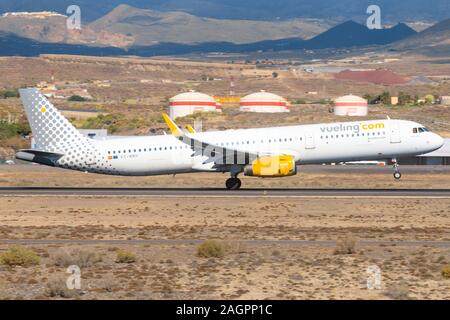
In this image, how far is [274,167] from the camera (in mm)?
63344

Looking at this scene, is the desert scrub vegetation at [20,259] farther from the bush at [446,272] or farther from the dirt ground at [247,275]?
the bush at [446,272]

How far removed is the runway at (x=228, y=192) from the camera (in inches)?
2443

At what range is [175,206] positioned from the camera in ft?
185

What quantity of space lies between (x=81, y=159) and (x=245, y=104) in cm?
10207

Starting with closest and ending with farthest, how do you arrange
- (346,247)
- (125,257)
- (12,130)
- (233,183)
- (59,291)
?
(59,291) → (125,257) → (346,247) → (233,183) → (12,130)

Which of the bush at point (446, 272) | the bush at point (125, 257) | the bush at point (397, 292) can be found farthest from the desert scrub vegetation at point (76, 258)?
the bush at point (446, 272)

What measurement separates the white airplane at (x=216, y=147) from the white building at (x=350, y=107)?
89.6 meters

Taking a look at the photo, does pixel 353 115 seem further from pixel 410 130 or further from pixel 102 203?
pixel 102 203

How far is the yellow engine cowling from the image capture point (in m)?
63.3

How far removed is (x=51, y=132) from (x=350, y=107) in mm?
96620

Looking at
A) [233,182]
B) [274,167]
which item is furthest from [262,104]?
[274,167]

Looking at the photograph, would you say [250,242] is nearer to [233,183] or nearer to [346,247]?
[346,247]
